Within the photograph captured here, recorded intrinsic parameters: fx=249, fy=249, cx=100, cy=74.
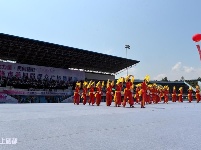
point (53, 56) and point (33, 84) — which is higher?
point (53, 56)

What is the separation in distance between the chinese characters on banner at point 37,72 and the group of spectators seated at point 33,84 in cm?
58

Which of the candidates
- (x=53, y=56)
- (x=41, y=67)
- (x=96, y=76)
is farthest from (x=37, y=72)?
(x=96, y=76)

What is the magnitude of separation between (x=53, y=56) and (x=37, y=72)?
13.3ft

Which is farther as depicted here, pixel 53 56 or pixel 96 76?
pixel 96 76

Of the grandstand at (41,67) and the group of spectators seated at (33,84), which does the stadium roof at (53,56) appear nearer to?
the grandstand at (41,67)

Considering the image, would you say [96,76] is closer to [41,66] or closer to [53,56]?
[53,56]

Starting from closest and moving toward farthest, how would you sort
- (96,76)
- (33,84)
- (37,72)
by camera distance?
(33,84) → (37,72) → (96,76)

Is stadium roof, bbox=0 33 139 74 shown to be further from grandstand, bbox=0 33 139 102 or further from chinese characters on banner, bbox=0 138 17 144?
chinese characters on banner, bbox=0 138 17 144

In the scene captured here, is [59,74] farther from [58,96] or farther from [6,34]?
[6,34]

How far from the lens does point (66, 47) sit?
41.9m

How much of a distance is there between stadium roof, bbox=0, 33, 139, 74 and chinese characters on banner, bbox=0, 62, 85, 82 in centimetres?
208

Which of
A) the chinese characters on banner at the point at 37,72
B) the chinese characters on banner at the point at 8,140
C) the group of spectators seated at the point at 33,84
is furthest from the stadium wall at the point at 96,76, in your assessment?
the chinese characters on banner at the point at 8,140

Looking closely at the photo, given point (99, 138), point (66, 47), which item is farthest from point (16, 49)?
point (99, 138)

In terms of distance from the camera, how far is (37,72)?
41750mm
